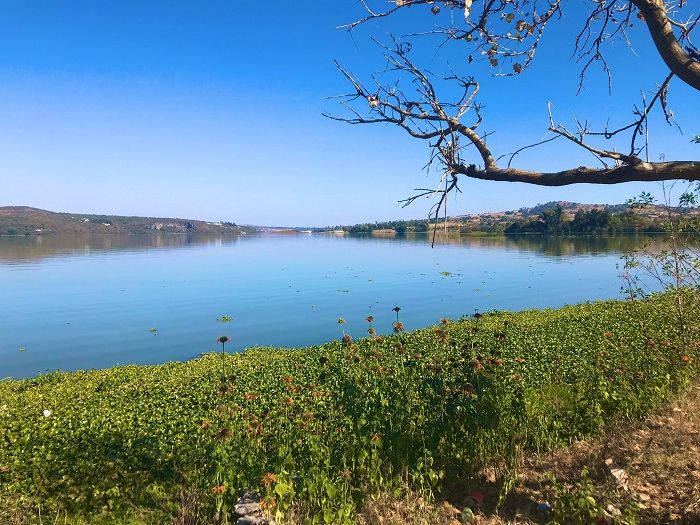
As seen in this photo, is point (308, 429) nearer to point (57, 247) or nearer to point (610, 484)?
point (610, 484)

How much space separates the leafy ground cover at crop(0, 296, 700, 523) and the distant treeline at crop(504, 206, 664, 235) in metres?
77.8

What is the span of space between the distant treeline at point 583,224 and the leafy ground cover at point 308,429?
7778 centimetres

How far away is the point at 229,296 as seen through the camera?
33344mm

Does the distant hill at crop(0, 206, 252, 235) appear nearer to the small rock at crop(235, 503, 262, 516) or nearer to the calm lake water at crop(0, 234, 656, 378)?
the calm lake water at crop(0, 234, 656, 378)

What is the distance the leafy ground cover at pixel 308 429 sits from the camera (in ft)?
12.8

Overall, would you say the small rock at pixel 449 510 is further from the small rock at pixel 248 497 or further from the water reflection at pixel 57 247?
the water reflection at pixel 57 247

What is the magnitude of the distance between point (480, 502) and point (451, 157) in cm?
286

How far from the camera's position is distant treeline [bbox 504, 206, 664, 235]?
8379cm

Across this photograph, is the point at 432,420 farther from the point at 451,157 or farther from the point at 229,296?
the point at 229,296

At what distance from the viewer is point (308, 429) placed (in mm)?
6348

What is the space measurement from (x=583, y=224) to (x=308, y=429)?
114m

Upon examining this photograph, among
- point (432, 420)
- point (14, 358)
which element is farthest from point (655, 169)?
point (14, 358)

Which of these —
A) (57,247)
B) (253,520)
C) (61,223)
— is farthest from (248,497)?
(61,223)

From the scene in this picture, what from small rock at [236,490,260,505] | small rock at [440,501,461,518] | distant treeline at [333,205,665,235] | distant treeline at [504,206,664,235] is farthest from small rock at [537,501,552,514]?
distant treeline at [504,206,664,235]
